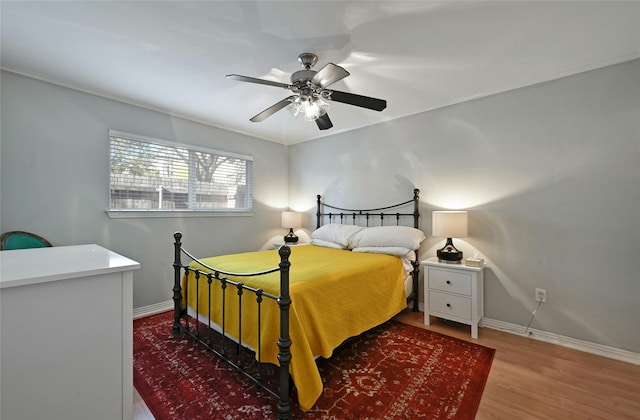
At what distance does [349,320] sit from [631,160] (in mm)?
2603

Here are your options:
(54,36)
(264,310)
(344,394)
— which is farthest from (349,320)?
(54,36)

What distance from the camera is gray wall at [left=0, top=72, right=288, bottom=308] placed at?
2.42 metres

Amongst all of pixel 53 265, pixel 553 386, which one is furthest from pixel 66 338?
pixel 553 386

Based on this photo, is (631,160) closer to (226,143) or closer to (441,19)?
(441,19)

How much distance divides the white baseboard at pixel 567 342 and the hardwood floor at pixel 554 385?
0.19 ft

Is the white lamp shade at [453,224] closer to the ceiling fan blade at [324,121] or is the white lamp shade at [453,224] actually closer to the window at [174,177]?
the ceiling fan blade at [324,121]

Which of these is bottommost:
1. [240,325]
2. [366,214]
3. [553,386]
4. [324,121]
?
[553,386]

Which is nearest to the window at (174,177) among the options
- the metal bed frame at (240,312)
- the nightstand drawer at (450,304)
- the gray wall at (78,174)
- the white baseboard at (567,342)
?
the gray wall at (78,174)

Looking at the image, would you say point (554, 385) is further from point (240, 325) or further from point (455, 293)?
point (240, 325)

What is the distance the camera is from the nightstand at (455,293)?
8.42 feet

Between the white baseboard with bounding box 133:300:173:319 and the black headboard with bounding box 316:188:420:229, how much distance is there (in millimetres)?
2291

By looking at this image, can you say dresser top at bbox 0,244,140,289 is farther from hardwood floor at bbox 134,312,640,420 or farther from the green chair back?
the green chair back

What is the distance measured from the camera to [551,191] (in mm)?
2518

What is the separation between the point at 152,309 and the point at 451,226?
3.42 m
